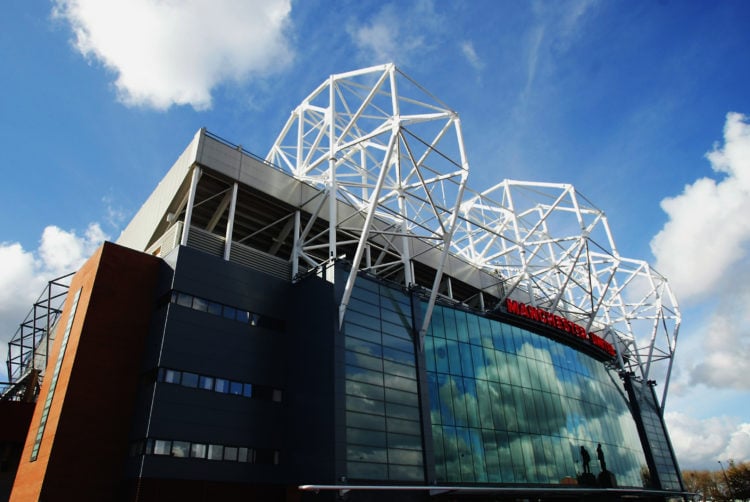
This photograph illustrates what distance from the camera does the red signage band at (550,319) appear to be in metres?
45.0

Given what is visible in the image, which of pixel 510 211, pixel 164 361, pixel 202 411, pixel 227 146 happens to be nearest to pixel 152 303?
pixel 164 361

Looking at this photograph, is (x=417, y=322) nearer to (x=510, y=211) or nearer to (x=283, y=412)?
(x=283, y=412)

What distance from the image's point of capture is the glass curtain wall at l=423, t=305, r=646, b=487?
34938 mm

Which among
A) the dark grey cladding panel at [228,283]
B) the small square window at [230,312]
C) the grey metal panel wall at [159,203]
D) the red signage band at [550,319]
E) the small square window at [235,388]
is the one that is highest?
the grey metal panel wall at [159,203]

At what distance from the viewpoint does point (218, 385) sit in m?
28.4

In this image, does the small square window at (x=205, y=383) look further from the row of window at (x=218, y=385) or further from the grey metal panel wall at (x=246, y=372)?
the grey metal panel wall at (x=246, y=372)

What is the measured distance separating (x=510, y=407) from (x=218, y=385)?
75.3 ft

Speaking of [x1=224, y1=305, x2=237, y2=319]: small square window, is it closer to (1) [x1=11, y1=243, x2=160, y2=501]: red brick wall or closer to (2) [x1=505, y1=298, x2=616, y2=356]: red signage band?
(1) [x1=11, y1=243, x2=160, y2=501]: red brick wall

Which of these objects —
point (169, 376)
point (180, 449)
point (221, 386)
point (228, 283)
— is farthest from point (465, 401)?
point (169, 376)

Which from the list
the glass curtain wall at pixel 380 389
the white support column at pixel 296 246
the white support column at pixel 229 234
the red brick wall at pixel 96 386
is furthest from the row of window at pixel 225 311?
the glass curtain wall at pixel 380 389

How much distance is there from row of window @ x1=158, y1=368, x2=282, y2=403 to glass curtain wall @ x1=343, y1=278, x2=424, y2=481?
506 cm

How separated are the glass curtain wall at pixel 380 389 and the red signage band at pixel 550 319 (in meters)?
13.5

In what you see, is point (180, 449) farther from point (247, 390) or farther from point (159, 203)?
point (159, 203)

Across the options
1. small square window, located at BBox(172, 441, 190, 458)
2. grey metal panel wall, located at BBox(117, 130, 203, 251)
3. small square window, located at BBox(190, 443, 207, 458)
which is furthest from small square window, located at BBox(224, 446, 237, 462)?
grey metal panel wall, located at BBox(117, 130, 203, 251)
